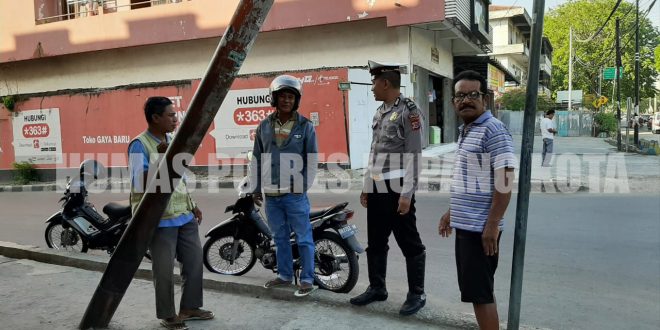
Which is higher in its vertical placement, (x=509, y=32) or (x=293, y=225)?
(x=509, y=32)

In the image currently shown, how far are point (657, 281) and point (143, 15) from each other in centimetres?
1811

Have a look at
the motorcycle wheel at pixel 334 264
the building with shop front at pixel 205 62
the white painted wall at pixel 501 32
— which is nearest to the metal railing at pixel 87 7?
the building with shop front at pixel 205 62

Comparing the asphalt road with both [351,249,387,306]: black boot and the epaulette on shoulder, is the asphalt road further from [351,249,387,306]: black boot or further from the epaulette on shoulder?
the epaulette on shoulder

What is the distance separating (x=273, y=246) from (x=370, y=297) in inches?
46.7

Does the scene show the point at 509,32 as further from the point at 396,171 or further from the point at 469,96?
the point at 469,96

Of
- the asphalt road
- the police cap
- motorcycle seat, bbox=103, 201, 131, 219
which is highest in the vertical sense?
the police cap

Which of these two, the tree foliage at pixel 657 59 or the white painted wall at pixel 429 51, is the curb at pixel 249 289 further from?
the tree foliage at pixel 657 59

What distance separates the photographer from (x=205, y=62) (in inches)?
744

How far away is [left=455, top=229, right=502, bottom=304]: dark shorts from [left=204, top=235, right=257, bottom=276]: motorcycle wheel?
250 cm

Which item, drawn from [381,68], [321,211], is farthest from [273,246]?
[381,68]

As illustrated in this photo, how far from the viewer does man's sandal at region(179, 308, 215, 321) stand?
376 cm

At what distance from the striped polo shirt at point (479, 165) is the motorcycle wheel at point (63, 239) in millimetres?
4730

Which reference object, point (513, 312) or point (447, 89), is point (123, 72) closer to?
point (447, 89)

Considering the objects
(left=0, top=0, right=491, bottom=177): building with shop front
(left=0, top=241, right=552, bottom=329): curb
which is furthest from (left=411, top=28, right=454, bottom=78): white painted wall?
(left=0, top=241, right=552, bottom=329): curb
